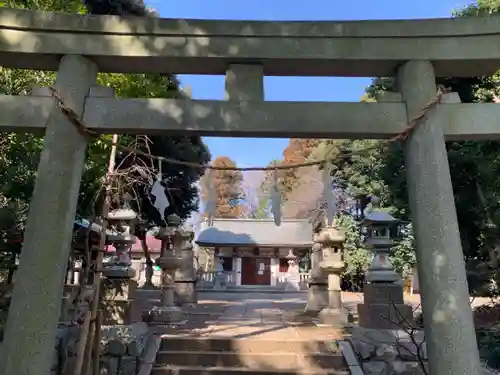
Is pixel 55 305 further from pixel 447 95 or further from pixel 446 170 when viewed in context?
pixel 447 95

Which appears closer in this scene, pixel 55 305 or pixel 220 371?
pixel 55 305

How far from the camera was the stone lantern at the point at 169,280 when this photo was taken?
855 centimetres

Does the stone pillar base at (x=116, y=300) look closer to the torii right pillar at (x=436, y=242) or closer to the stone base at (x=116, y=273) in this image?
the stone base at (x=116, y=273)

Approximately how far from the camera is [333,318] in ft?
28.6

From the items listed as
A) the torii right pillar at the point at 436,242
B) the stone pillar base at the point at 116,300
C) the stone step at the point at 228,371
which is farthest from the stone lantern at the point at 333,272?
the torii right pillar at the point at 436,242

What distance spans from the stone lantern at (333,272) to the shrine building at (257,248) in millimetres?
17083

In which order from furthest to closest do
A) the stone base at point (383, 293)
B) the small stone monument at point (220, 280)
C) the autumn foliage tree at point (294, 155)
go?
1. the autumn foliage tree at point (294, 155)
2. the small stone monument at point (220, 280)
3. the stone base at point (383, 293)

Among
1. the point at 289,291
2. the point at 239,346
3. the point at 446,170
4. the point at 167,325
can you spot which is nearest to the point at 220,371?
the point at 239,346

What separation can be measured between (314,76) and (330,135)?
78 cm

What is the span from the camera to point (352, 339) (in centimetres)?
A: 629

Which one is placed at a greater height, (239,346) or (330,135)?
(330,135)

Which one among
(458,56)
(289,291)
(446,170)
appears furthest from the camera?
(289,291)

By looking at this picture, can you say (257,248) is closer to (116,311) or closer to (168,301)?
(168,301)

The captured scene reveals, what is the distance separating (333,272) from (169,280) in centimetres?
406
